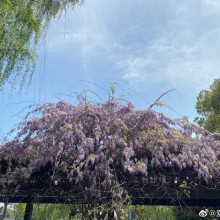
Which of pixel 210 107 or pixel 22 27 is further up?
pixel 210 107

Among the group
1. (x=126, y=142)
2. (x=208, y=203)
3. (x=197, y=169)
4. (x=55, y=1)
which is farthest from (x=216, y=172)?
(x=55, y=1)

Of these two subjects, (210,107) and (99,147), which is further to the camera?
(210,107)

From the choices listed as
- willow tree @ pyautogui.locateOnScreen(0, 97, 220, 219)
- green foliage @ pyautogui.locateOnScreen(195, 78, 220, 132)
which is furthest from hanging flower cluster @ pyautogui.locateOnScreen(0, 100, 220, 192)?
green foliage @ pyautogui.locateOnScreen(195, 78, 220, 132)

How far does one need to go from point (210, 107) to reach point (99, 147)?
9.59 metres

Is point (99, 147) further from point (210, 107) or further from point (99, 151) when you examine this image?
point (210, 107)

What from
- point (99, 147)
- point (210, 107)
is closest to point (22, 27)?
point (99, 147)

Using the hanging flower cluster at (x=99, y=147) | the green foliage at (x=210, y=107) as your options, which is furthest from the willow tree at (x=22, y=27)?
the green foliage at (x=210, y=107)

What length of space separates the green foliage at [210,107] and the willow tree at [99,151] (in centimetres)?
760

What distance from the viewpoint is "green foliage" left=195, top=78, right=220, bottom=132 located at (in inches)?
498

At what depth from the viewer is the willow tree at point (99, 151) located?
450 centimetres

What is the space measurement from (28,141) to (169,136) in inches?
91.9

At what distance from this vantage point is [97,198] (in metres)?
4.45

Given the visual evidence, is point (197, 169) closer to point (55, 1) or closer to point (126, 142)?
point (126, 142)

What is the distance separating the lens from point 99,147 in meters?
4.84
